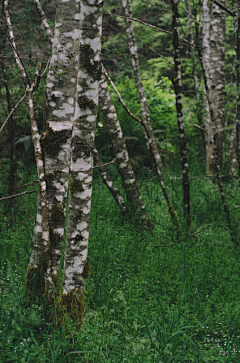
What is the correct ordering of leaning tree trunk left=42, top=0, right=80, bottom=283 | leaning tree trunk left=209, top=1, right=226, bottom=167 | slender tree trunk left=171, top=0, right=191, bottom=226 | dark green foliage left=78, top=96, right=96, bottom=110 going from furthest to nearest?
leaning tree trunk left=209, top=1, right=226, bottom=167 → slender tree trunk left=171, top=0, right=191, bottom=226 → leaning tree trunk left=42, top=0, right=80, bottom=283 → dark green foliage left=78, top=96, right=96, bottom=110

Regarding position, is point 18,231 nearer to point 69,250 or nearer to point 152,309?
point 69,250

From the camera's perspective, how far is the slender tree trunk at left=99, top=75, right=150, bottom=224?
405 centimetres

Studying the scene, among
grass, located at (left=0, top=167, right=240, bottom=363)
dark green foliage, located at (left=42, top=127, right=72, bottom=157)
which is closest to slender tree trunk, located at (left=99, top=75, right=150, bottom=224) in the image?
grass, located at (left=0, top=167, right=240, bottom=363)

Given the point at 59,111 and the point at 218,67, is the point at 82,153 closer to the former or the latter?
the point at 59,111

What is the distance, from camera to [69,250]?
2.14 meters

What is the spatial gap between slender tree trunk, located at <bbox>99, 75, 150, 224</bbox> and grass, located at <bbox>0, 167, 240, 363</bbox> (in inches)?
11.4

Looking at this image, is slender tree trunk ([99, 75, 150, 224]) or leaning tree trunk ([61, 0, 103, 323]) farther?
slender tree trunk ([99, 75, 150, 224])

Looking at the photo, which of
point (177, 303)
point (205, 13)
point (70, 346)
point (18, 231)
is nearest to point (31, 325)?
point (70, 346)

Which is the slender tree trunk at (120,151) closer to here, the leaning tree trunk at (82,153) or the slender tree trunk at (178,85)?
the slender tree trunk at (178,85)

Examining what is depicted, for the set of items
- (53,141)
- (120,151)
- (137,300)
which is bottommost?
(137,300)

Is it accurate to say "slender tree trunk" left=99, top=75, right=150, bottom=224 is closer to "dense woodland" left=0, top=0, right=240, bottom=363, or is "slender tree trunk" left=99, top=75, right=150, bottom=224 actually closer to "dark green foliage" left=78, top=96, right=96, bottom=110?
"dense woodland" left=0, top=0, right=240, bottom=363

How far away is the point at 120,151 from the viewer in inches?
166

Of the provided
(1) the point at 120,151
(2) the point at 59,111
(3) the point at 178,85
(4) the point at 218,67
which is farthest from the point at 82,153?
(4) the point at 218,67

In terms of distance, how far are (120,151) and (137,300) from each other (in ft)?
7.44
